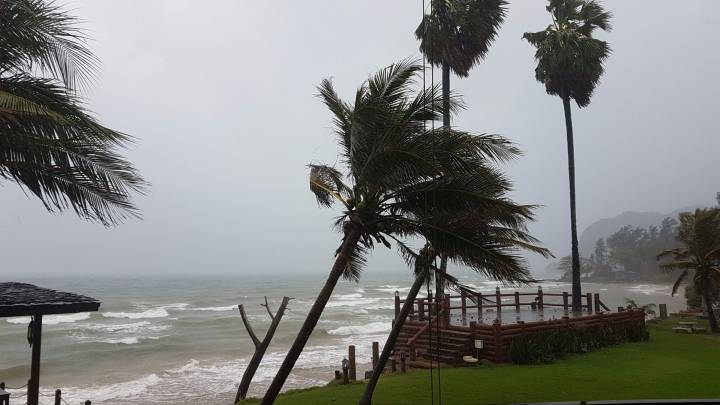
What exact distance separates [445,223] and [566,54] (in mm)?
21223

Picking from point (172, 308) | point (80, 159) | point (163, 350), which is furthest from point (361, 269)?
point (172, 308)

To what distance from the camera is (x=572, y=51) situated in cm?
2602

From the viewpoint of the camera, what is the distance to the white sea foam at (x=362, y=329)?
38.9 meters

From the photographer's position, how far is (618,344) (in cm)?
1927

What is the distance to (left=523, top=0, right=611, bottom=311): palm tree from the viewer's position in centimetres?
2597

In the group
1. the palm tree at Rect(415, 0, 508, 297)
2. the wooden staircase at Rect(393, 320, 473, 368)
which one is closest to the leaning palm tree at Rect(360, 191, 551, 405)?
the wooden staircase at Rect(393, 320, 473, 368)

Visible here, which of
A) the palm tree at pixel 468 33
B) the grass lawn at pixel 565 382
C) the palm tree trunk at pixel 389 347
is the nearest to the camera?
the palm tree trunk at pixel 389 347

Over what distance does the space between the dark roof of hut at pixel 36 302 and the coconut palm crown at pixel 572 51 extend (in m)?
24.9

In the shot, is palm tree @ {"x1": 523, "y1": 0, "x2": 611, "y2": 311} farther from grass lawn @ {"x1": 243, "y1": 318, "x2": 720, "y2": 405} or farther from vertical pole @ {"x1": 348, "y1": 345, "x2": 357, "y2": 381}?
vertical pole @ {"x1": 348, "y1": 345, "x2": 357, "y2": 381}

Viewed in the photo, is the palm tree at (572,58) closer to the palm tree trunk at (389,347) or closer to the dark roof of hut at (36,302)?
the palm tree trunk at (389,347)

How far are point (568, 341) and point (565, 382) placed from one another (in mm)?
4559

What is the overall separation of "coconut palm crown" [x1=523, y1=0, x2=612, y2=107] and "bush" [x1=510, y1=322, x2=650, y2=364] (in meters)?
12.8

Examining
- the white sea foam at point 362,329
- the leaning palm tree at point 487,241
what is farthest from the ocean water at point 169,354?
the leaning palm tree at point 487,241

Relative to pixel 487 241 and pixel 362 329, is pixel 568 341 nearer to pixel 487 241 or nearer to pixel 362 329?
pixel 487 241
